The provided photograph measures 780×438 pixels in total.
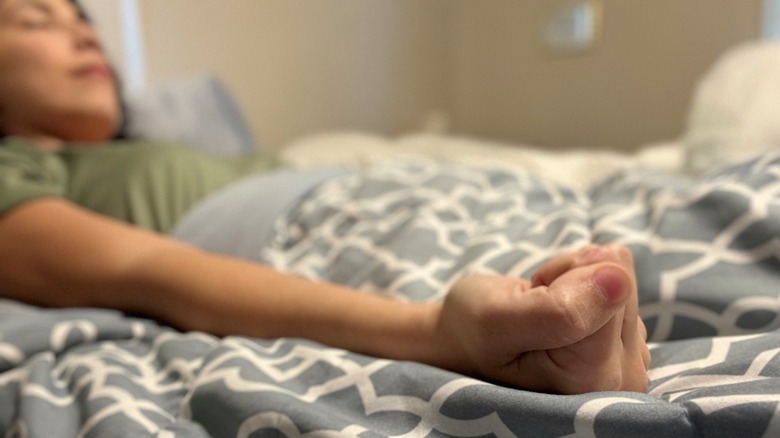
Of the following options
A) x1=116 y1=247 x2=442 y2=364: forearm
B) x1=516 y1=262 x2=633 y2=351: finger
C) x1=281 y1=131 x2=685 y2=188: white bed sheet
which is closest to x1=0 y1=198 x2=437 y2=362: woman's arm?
x1=116 y1=247 x2=442 y2=364: forearm

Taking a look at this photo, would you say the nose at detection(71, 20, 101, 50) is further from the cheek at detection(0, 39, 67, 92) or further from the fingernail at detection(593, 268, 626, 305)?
the fingernail at detection(593, 268, 626, 305)

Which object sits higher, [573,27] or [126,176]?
[573,27]

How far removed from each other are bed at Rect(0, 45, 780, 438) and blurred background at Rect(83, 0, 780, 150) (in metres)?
1.05

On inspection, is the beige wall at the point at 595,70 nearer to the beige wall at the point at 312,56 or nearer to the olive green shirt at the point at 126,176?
the beige wall at the point at 312,56

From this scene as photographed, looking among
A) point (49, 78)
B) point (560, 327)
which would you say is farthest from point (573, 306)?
point (49, 78)

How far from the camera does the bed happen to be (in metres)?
0.37

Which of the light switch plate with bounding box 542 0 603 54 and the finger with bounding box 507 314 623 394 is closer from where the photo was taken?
the finger with bounding box 507 314 623 394

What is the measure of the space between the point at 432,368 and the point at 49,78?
0.95m

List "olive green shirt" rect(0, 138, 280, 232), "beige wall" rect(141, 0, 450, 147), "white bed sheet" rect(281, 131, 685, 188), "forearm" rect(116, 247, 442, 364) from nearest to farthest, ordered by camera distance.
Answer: "forearm" rect(116, 247, 442, 364)
"olive green shirt" rect(0, 138, 280, 232)
"white bed sheet" rect(281, 131, 685, 188)
"beige wall" rect(141, 0, 450, 147)

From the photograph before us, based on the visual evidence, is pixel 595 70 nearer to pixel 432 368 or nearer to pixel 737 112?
pixel 737 112

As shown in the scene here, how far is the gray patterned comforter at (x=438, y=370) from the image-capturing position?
0.37 meters

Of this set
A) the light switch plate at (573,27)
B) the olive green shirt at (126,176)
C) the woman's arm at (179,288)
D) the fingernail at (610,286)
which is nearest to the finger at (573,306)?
the fingernail at (610,286)

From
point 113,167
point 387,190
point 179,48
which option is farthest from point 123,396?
point 179,48

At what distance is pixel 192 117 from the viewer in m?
1.38
